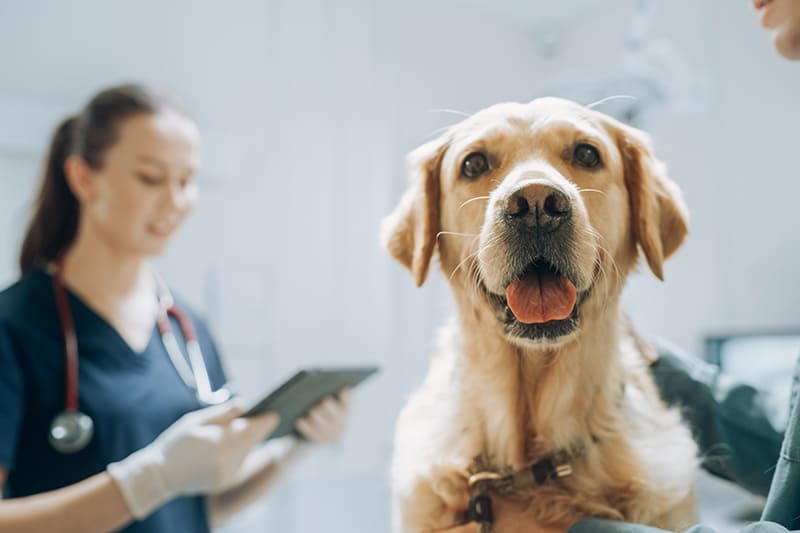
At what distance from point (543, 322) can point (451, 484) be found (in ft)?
0.67

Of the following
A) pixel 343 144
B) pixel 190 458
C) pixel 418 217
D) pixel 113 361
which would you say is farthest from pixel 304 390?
pixel 343 144

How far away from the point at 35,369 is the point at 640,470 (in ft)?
3.09

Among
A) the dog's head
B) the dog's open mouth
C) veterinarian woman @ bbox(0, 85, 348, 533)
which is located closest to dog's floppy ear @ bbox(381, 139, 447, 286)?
the dog's head

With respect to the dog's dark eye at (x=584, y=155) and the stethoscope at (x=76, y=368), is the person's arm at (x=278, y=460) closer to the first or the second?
the stethoscope at (x=76, y=368)

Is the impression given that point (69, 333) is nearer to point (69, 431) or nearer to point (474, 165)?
point (69, 431)

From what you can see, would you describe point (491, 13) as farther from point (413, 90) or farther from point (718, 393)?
point (718, 393)

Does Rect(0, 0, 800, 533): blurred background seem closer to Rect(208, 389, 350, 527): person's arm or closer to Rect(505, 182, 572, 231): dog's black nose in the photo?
Rect(208, 389, 350, 527): person's arm

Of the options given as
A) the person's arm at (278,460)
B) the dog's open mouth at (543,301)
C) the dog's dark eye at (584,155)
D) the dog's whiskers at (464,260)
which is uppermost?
the dog's dark eye at (584,155)

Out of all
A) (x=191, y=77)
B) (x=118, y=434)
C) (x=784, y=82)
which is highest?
(x=191, y=77)

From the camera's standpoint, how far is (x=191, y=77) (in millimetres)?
2162

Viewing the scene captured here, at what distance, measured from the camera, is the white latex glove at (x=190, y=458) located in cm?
101

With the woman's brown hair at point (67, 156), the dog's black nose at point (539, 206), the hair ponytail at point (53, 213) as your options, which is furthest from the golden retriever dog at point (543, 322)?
the hair ponytail at point (53, 213)

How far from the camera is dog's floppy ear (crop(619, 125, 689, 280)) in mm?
656

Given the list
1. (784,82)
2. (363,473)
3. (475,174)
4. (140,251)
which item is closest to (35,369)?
(140,251)
